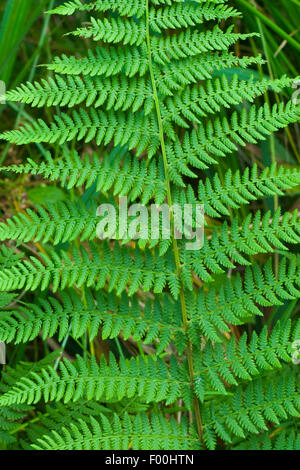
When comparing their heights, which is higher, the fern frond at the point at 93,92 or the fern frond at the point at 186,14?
the fern frond at the point at 186,14

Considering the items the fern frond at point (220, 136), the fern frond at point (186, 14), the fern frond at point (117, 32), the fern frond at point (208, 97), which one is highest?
the fern frond at point (186, 14)

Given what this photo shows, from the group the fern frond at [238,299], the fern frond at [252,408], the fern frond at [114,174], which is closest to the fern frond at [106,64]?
the fern frond at [114,174]

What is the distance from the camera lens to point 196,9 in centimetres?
135

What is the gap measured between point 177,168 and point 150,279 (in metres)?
0.26

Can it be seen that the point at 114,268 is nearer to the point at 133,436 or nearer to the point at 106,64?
the point at 133,436

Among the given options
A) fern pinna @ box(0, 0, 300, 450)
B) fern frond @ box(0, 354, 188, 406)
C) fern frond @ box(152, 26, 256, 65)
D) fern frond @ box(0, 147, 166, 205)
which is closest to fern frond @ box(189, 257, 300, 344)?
fern pinna @ box(0, 0, 300, 450)

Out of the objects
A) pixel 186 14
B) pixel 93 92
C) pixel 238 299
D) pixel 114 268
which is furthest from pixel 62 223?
pixel 186 14

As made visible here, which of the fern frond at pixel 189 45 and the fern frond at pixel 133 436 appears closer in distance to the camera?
the fern frond at pixel 133 436

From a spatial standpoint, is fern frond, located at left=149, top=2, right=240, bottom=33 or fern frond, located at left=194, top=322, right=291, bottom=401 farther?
fern frond, located at left=149, top=2, right=240, bottom=33

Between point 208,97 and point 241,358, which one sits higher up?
point 208,97

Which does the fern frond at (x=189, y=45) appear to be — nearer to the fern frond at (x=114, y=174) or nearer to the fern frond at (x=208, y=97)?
the fern frond at (x=208, y=97)

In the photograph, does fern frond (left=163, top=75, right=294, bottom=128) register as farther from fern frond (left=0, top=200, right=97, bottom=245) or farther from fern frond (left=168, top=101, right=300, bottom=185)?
fern frond (left=0, top=200, right=97, bottom=245)
